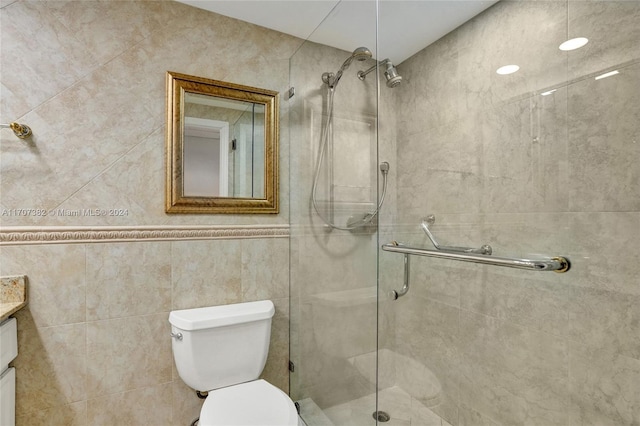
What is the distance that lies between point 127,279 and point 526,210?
1.74 m

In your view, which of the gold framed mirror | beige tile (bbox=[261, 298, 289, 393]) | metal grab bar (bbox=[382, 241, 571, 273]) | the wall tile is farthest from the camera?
beige tile (bbox=[261, 298, 289, 393])

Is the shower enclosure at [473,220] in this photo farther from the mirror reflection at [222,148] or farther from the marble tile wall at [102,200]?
the marble tile wall at [102,200]

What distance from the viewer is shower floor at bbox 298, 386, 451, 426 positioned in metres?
1.36

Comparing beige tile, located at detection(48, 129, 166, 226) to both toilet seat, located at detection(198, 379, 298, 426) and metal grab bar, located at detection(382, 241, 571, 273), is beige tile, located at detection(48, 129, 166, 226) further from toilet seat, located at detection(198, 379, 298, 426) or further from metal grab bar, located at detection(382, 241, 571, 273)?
metal grab bar, located at detection(382, 241, 571, 273)

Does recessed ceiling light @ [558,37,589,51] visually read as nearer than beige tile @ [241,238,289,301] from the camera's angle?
Yes

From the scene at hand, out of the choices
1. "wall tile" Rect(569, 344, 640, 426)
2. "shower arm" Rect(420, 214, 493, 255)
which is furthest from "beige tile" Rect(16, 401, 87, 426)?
"wall tile" Rect(569, 344, 640, 426)

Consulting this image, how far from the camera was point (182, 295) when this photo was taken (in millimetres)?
1556

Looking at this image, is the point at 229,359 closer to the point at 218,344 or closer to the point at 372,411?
the point at 218,344

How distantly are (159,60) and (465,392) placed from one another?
7.06ft

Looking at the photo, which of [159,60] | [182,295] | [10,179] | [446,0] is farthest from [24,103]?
[446,0]

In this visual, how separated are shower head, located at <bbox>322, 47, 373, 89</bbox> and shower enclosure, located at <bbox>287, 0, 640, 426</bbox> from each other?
2cm

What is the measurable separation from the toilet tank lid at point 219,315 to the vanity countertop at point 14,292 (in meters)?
0.55

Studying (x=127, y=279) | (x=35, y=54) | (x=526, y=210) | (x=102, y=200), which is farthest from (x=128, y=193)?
(x=526, y=210)

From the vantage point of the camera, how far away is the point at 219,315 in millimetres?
1468
